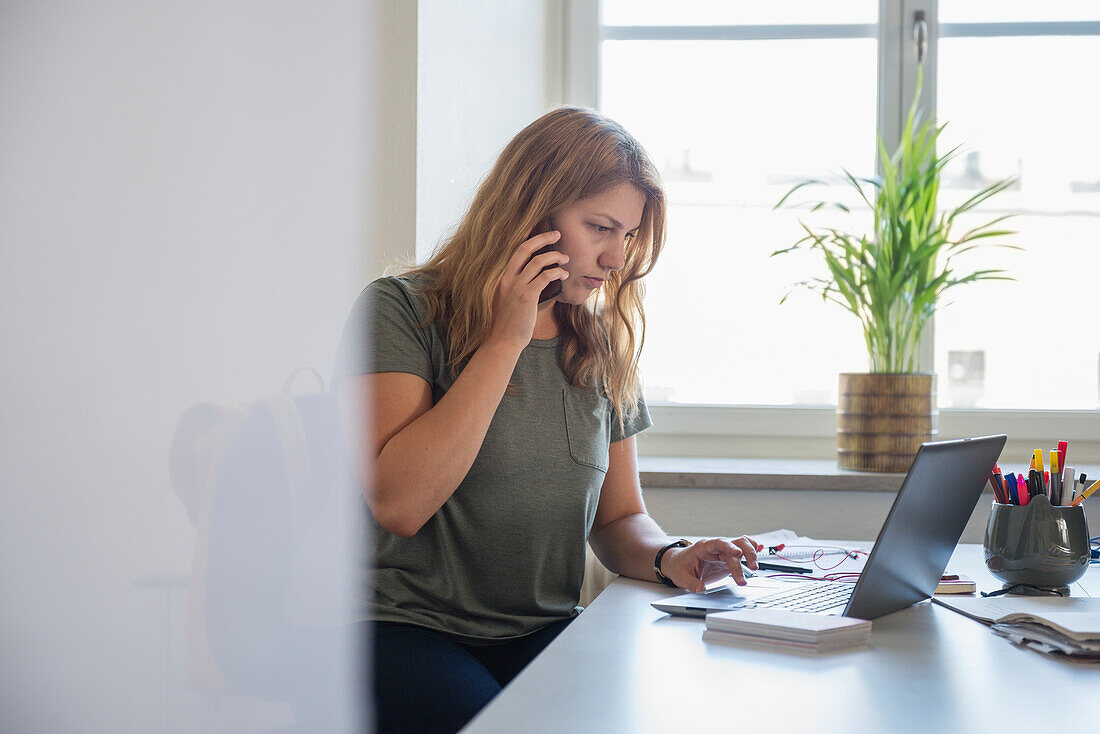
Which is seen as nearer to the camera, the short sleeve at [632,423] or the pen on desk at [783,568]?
the pen on desk at [783,568]

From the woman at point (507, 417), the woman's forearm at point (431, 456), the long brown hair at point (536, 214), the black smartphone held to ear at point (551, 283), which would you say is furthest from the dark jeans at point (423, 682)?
the black smartphone held to ear at point (551, 283)

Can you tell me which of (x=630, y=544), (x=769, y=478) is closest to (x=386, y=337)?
(x=630, y=544)

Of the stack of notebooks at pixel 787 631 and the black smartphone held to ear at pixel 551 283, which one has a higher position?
the black smartphone held to ear at pixel 551 283

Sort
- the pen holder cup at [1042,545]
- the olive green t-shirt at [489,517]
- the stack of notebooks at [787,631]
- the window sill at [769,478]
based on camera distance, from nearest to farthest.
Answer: the stack of notebooks at [787,631] → the pen holder cup at [1042,545] → the olive green t-shirt at [489,517] → the window sill at [769,478]

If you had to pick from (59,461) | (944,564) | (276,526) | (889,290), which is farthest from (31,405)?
(889,290)

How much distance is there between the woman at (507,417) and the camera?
4.15ft

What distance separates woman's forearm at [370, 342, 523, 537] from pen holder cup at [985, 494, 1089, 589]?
0.67 meters

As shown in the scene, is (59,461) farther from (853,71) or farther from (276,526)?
(853,71)

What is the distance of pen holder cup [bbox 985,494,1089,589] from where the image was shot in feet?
3.96

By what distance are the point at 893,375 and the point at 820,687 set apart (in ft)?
5.05

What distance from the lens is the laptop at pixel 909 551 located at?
1.02 m

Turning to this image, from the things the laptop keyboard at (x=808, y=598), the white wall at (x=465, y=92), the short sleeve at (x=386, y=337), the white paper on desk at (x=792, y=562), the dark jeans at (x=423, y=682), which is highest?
the white wall at (x=465, y=92)

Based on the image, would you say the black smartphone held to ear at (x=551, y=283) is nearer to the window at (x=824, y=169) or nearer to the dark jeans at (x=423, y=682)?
the dark jeans at (x=423, y=682)

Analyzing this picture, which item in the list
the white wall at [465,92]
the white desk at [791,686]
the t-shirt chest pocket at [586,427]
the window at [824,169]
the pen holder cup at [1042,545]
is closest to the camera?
the white desk at [791,686]
